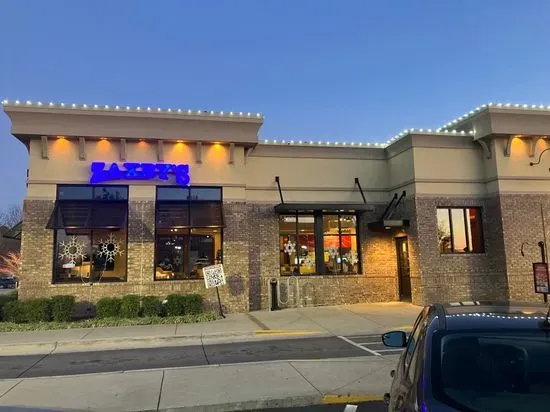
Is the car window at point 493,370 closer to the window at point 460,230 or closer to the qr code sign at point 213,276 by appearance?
the qr code sign at point 213,276

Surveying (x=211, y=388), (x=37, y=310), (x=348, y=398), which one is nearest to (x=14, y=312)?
(x=37, y=310)

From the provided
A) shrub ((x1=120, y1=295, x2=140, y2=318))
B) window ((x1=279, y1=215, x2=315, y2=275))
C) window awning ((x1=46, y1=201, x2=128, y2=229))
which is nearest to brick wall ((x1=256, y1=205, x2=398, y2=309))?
window ((x1=279, y1=215, x2=315, y2=275))

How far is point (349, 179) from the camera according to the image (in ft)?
65.6

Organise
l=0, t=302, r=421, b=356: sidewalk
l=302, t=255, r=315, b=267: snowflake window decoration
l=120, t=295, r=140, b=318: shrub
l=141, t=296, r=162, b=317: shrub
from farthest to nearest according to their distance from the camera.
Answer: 1. l=302, t=255, r=315, b=267: snowflake window decoration
2. l=141, t=296, r=162, b=317: shrub
3. l=120, t=295, r=140, b=318: shrub
4. l=0, t=302, r=421, b=356: sidewalk

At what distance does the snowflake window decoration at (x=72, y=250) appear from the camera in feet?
55.8

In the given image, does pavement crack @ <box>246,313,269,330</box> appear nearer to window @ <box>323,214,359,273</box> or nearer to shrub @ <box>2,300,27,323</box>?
window @ <box>323,214,359,273</box>

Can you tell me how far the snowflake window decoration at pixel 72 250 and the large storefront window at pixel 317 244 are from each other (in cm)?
701

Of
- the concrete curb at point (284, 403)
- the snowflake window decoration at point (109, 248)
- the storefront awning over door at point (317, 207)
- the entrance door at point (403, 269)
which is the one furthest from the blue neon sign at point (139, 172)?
the concrete curb at point (284, 403)

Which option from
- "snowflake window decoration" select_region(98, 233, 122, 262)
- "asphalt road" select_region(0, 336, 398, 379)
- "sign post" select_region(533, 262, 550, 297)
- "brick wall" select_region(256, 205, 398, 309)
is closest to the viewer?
"asphalt road" select_region(0, 336, 398, 379)

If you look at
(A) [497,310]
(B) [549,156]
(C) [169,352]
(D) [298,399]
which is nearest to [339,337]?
(C) [169,352]

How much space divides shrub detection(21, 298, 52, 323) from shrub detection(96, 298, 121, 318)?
1.41 meters

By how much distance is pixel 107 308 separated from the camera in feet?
52.2

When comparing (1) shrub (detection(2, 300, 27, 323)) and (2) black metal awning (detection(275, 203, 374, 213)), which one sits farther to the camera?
(2) black metal awning (detection(275, 203, 374, 213))

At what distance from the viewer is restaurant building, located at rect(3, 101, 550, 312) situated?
17.1 metres
